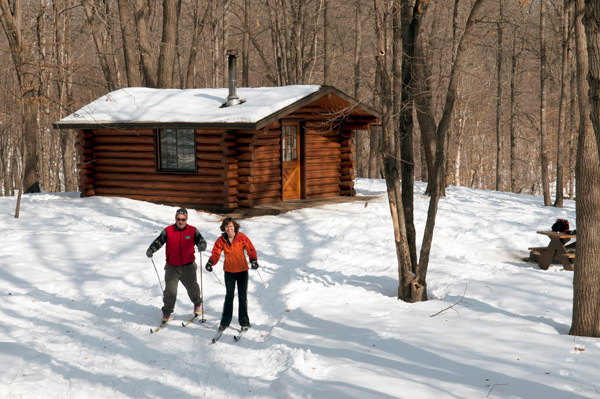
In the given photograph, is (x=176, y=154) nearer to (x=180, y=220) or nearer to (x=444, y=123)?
(x=180, y=220)

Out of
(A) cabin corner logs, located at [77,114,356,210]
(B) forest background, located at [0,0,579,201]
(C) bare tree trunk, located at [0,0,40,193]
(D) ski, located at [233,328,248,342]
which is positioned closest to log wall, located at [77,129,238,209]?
(A) cabin corner logs, located at [77,114,356,210]

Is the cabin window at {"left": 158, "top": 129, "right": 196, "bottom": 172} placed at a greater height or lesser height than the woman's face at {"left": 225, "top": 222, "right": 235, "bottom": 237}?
greater

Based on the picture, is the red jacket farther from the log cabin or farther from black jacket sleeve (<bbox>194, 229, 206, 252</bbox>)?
the log cabin

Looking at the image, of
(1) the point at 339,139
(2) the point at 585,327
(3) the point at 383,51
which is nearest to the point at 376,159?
(1) the point at 339,139

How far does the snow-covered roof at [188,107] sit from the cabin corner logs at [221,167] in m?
0.57

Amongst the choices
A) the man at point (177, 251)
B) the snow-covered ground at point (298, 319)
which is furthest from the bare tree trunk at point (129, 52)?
the man at point (177, 251)

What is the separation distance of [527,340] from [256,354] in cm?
349

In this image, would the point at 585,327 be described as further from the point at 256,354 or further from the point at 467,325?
the point at 256,354

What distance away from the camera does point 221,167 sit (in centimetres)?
1714

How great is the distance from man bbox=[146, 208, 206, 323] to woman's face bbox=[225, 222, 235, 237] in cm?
54

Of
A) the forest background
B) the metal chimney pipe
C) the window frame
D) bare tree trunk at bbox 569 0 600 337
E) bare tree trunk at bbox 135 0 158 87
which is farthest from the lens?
bare tree trunk at bbox 135 0 158 87

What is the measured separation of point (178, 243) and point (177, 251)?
128 millimetres

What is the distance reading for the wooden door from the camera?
1864 cm

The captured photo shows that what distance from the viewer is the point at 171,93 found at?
1973 cm
